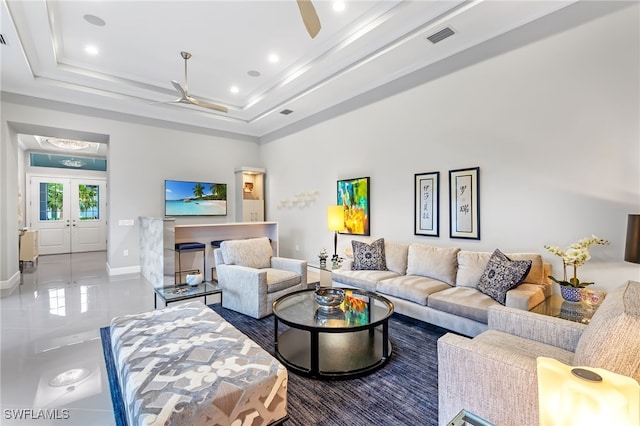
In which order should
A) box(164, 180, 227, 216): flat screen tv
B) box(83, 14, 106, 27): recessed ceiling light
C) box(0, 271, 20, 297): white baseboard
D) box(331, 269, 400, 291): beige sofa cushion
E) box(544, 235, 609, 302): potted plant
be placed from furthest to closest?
box(164, 180, 227, 216): flat screen tv, box(0, 271, 20, 297): white baseboard, box(331, 269, 400, 291): beige sofa cushion, box(83, 14, 106, 27): recessed ceiling light, box(544, 235, 609, 302): potted plant

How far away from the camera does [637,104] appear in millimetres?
2680

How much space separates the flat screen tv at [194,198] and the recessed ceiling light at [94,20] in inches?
132

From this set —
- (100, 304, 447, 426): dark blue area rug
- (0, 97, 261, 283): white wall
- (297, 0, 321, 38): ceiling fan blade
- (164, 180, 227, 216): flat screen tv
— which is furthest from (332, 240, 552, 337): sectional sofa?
(0, 97, 261, 283): white wall

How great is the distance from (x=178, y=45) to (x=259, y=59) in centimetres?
116

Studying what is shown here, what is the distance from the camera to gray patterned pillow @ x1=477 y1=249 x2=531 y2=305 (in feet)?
9.60

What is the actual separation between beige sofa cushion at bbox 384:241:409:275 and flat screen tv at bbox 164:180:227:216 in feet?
15.5

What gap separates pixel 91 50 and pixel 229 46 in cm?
210

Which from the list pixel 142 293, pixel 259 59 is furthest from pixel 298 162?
pixel 142 293

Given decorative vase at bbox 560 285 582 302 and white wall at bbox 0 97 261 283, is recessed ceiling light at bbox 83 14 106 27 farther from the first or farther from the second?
decorative vase at bbox 560 285 582 302

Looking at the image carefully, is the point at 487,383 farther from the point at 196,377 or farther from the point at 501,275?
the point at 501,275

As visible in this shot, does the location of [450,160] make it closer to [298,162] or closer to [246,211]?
[298,162]

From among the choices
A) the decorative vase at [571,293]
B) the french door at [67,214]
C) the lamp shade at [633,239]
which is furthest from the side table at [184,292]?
the french door at [67,214]

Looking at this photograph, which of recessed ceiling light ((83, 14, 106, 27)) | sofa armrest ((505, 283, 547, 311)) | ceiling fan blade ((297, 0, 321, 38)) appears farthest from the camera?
recessed ceiling light ((83, 14, 106, 27))

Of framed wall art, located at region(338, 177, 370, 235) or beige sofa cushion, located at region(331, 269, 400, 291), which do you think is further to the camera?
framed wall art, located at region(338, 177, 370, 235)
